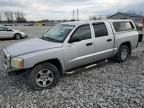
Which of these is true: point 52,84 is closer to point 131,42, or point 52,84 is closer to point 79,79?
point 79,79

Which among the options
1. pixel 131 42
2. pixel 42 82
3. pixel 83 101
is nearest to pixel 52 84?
pixel 42 82

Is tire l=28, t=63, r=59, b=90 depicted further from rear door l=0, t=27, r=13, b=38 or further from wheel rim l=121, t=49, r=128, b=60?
rear door l=0, t=27, r=13, b=38

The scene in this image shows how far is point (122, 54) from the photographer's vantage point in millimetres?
6117

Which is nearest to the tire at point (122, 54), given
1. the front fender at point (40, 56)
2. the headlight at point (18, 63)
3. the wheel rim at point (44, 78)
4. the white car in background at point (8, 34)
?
the front fender at point (40, 56)

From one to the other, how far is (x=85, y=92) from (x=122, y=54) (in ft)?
9.49

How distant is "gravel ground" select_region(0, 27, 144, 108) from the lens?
3.43 m

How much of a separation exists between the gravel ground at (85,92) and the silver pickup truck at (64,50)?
1.22 ft

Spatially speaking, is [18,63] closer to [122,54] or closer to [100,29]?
[100,29]

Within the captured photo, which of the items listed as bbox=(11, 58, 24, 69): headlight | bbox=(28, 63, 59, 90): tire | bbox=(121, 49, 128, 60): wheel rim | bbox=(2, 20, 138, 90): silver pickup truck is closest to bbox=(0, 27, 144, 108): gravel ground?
bbox=(28, 63, 59, 90): tire

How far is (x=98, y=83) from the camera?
173 inches

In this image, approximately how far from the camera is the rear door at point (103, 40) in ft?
16.3

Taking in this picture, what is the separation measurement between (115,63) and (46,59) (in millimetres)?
3224

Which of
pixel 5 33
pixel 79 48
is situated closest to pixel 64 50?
pixel 79 48

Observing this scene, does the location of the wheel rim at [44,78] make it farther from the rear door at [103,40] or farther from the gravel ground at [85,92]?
the rear door at [103,40]
